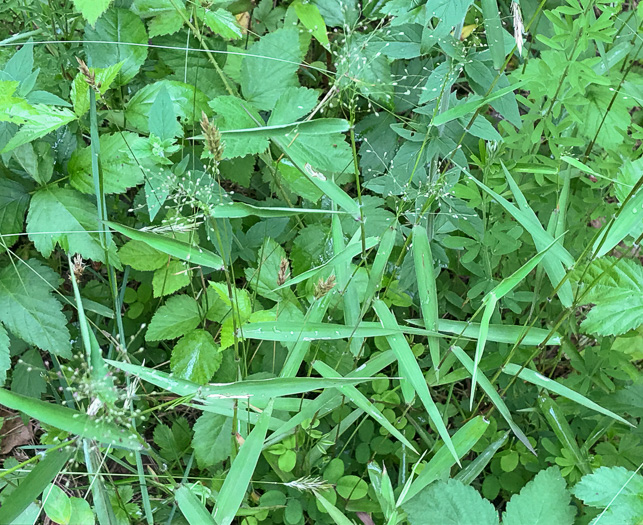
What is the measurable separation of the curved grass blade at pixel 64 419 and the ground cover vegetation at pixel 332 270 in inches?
4.5

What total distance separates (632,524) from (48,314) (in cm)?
143

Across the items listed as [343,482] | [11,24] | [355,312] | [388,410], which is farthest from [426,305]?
[11,24]

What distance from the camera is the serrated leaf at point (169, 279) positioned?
137 centimetres

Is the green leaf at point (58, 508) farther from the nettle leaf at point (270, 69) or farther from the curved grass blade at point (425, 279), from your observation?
the nettle leaf at point (270, 69)

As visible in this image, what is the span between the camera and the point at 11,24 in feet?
5.29

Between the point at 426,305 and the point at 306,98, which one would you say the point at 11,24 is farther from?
the point at 426,305

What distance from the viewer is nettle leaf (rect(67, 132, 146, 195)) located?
129 centimetres

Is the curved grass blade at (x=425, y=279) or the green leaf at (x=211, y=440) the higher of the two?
the curved grass blade at (x=425, y=279)

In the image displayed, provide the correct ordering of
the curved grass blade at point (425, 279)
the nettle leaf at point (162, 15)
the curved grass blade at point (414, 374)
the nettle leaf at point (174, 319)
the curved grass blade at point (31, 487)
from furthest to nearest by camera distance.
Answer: the nettle leaf at point (162, 15), the nettle leaf at point (174, 319), the curved grass blade at point (425, 279), the curved grass blade at point (414, 374), the curved grass blade at point (31, 487)

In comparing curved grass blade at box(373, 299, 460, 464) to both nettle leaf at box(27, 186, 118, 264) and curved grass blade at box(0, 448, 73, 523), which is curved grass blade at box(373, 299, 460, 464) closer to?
curved grass blade at box(0, 448, 73, 523)

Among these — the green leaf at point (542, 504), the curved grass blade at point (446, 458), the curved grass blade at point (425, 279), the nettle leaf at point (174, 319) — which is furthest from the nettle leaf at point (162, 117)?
the green leaf at point (542, 504)

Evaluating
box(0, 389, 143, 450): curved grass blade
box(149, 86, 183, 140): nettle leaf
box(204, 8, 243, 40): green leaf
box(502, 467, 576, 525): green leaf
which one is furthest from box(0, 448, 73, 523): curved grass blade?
box(204, 8, 243, 40): green leaf

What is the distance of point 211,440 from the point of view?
51.0 inches

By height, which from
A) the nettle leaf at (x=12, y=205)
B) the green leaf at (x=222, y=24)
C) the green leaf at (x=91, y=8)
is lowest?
the nettle leaf at (x=12, y=205)
